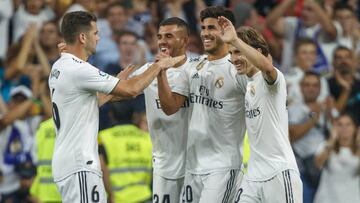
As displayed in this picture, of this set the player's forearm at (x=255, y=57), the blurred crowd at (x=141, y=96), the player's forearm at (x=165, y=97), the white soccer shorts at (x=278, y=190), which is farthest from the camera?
the blurred crowd at (x=141, y=96)

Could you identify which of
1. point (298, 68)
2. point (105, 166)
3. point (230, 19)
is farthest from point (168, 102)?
point (298, 68)

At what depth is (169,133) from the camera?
11.9 metres

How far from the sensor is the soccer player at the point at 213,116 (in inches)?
450

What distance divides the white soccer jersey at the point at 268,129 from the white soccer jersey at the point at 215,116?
17.3 inches

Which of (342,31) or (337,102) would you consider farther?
(342,31)

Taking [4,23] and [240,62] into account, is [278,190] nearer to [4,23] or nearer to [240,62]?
[240,62]

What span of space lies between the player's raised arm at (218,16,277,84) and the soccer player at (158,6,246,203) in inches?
27.3

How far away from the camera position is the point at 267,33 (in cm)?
1802

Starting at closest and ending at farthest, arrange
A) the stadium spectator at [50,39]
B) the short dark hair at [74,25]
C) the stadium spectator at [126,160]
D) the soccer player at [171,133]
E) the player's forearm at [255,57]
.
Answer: the player's forearm at [255,57] < the short dark hair at [74,25] < the soccer player at [171,133] < the stadium spectator at [126,160] < the stadium spectator at [50,39]

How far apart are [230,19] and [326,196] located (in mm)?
4578

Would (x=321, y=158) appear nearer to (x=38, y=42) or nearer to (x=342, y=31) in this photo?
(x=342, y=31)

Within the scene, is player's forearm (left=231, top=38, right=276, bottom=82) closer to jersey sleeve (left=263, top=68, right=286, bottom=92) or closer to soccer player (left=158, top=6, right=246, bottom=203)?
jersey sleeve (left=263, top=68, right=286, bottom=92)

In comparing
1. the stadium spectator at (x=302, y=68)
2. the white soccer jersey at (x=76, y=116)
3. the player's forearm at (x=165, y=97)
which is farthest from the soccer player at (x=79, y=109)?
the stadium spectator at (x=302, y=68)

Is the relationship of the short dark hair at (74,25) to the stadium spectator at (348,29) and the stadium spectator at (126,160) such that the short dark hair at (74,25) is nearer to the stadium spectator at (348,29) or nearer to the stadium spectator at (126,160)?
the stadium spectator at (126,160)
